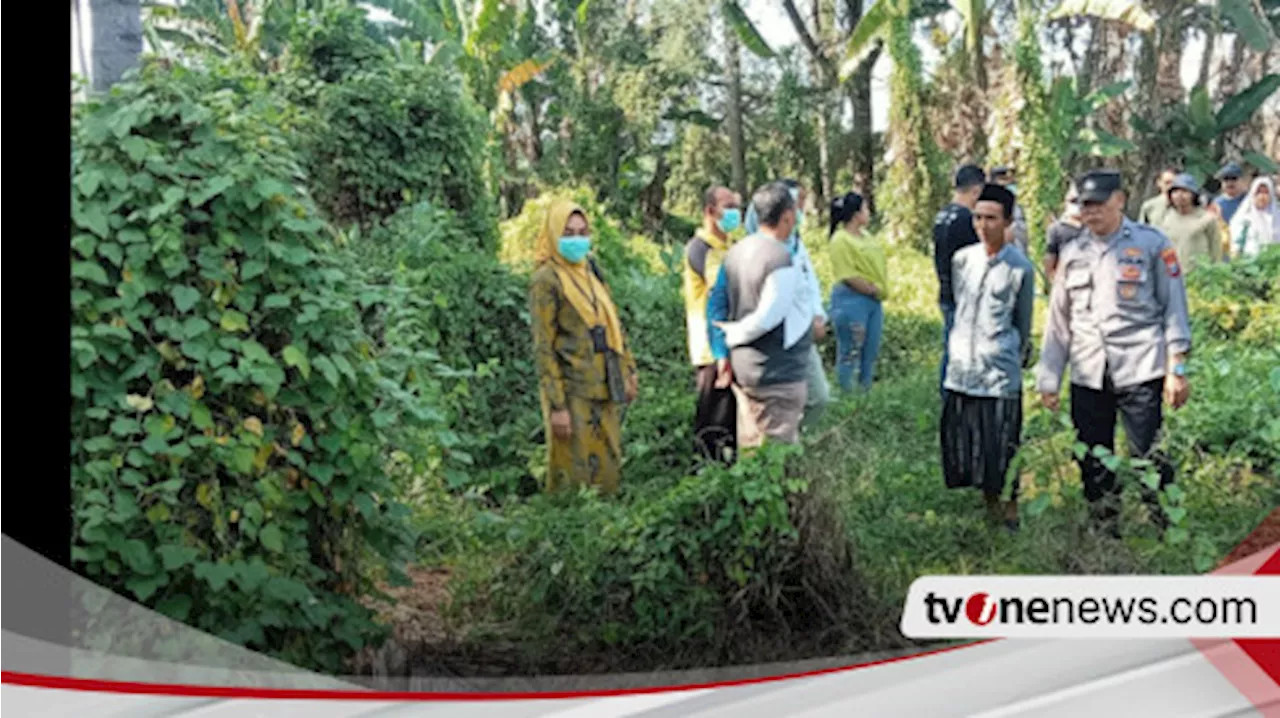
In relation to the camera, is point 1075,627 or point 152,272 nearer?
point 152,272

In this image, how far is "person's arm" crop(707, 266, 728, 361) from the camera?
2412 millimetres

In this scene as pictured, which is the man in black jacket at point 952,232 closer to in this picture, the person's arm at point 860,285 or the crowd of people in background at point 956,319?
the crowd of people in background at point 956,319

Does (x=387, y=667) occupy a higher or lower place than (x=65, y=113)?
lower

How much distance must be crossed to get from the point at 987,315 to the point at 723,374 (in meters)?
0.48

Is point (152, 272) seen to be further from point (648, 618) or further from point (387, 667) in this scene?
point (648, 618)

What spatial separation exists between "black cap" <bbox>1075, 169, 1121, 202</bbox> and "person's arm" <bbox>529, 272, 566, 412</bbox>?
89 centimetres

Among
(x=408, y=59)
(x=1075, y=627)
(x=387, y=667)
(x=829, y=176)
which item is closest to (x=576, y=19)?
(x=408, y=59)

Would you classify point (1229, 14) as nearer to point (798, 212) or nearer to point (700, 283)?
point (798, 212)

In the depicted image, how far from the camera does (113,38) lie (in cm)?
212

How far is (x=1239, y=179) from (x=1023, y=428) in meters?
0.55

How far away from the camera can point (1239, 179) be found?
2.55 metres

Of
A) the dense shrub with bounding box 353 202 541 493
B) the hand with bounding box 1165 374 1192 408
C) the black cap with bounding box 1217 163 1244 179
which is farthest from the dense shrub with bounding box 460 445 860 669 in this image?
the black cap with bounding box 1217 163 1244 179

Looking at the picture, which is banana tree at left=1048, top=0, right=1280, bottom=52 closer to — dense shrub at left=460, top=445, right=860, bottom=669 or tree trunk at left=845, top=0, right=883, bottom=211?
tree trunk at left=845, top=0, right=883, bottom=211

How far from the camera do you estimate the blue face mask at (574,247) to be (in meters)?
2.36
